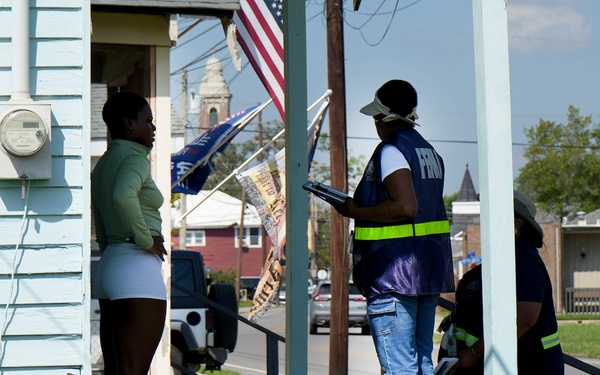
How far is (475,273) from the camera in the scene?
4715mm

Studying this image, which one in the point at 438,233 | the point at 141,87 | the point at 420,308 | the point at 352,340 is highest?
the point at 141,87

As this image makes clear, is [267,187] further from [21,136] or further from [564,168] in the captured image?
[564,168]

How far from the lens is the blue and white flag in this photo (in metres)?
13.6

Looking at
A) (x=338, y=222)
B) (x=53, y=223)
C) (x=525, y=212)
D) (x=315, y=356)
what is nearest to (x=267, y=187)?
(x=338, y=222)

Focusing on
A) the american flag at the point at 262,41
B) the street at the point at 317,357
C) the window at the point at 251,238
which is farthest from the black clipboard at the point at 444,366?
the window at the point at 251,238

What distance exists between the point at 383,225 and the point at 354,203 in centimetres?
17

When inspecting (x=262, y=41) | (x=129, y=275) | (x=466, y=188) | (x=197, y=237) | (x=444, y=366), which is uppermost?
(x=466, y=188)

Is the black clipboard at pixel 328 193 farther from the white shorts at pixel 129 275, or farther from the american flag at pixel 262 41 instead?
the american flag at pixel 262 41

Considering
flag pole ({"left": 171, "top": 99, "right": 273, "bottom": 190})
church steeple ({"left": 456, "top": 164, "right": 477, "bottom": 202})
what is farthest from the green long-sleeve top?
church steeple ({"left": 456, "top": 164, "right": 477, "bottom": 202})

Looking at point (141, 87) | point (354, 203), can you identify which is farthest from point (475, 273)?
point (141, 87)

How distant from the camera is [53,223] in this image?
4.33 m

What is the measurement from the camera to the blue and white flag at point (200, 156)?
13.6 meters

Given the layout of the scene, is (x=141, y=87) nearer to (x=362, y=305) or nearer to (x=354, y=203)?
(x=354, y=203)

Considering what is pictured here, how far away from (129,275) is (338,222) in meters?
9.77
